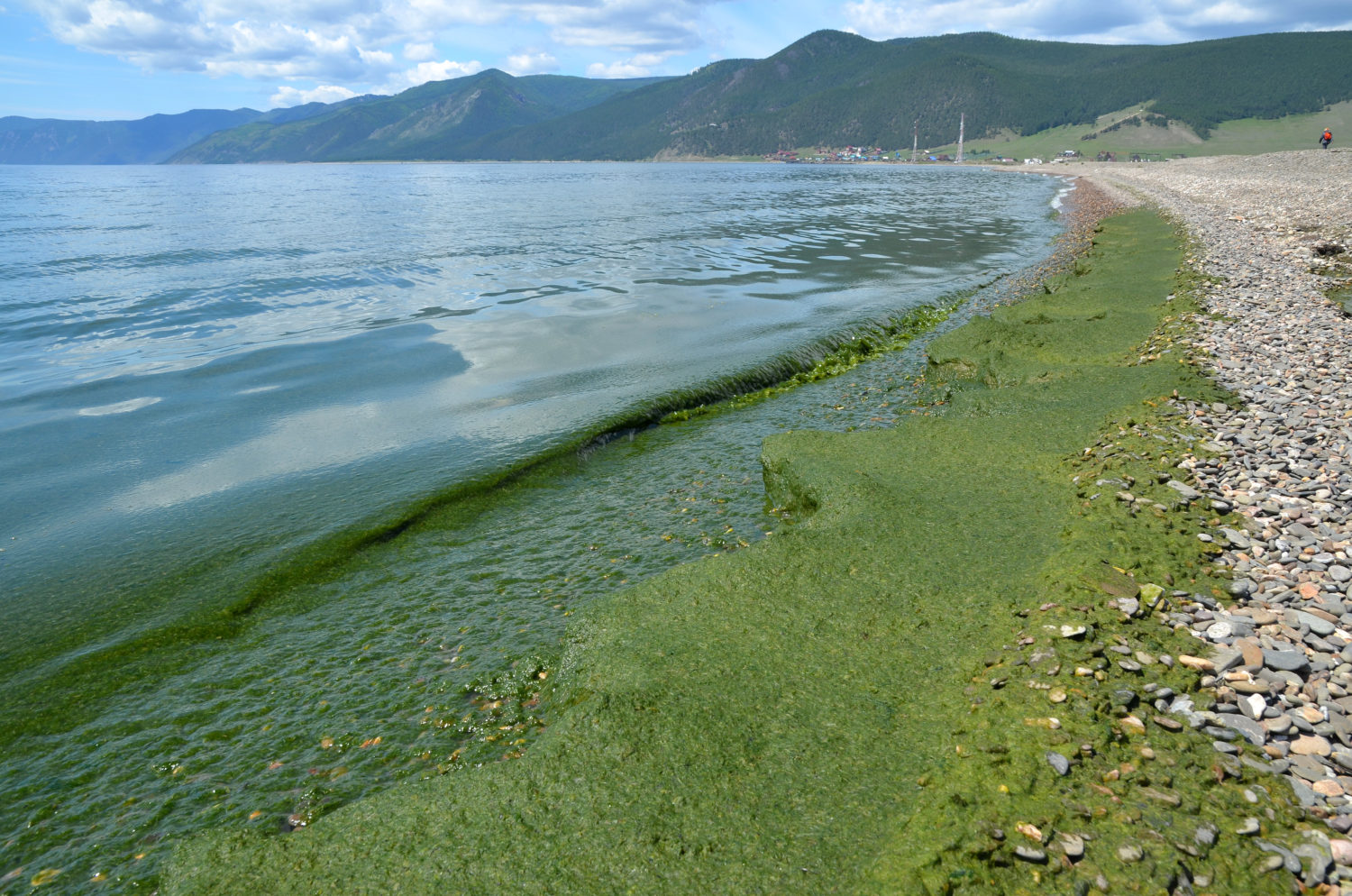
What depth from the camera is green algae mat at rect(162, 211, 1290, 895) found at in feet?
17.2

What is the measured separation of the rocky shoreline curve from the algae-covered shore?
0.40 feet

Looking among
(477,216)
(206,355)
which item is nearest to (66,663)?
(206,355)

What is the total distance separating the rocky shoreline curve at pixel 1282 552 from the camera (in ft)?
18.8

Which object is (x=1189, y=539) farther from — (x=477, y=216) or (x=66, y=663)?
(x=477, y=216)

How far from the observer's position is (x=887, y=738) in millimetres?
6461

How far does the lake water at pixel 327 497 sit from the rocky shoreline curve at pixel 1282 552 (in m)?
6.35

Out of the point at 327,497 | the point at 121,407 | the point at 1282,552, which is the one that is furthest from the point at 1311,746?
the point at 121,407

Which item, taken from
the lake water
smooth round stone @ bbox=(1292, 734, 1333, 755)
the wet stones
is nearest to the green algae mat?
the wet stones

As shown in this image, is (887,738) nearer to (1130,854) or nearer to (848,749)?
(848,749)

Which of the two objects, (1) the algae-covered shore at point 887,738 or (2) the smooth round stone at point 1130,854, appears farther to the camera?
(1) the algae-covered shore at point 887,738

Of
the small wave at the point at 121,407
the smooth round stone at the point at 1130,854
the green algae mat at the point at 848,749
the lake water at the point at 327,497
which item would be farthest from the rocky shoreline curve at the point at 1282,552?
the small wave at the point at 121,407

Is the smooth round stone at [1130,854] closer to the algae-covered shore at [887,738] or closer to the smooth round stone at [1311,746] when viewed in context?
the algae-covered shore at [887,738]

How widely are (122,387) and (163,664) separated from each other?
52.1 feet

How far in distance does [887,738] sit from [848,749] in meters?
0.40
